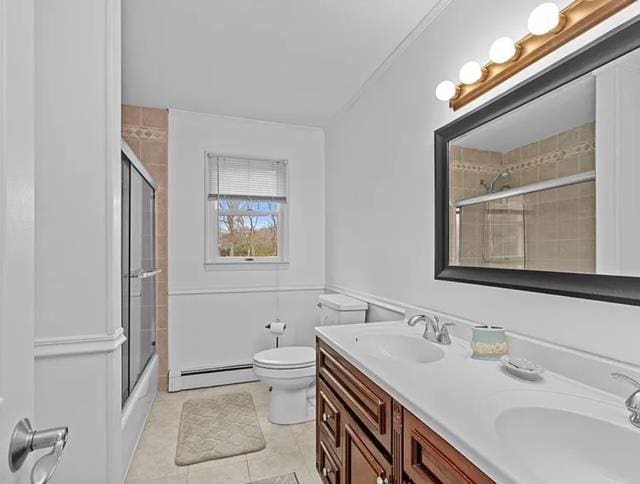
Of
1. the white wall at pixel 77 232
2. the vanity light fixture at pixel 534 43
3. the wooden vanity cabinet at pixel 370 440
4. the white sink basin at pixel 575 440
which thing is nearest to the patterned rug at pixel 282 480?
the wooden vanity cabinet at pixel 370 440

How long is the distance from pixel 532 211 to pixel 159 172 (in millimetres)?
2741

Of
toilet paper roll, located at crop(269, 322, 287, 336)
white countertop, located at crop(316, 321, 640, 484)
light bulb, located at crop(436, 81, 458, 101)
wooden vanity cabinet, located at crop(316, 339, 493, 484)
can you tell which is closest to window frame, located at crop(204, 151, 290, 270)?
toilet paper roll, located at crop(269, 322, 287, 336)

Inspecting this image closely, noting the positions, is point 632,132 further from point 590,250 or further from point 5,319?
point 5,319

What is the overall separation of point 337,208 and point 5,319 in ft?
8.93

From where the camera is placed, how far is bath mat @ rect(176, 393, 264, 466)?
2082 mm

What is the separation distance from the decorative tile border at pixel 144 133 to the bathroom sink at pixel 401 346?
242cm

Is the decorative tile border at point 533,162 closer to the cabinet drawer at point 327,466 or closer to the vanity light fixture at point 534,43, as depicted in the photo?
the vanity light fixture at point 534,43

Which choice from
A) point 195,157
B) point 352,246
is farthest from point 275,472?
point 195,157

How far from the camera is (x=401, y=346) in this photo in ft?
5.49

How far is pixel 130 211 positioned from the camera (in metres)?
2.16

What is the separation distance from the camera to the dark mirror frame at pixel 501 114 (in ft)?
3.24

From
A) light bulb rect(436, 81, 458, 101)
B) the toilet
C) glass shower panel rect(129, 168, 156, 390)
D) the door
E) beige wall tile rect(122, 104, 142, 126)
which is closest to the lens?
the door

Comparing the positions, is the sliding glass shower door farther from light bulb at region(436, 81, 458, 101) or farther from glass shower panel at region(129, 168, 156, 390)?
light bulb at region(436, 81, 458, 101)

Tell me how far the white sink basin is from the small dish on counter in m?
0.15
